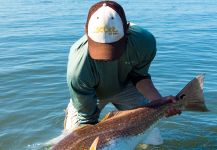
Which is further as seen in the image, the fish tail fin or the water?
the water

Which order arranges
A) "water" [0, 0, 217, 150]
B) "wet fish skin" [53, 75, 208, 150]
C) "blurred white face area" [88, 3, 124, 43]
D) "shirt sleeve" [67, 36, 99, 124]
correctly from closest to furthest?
"blurred white face area" [88, 3, 124, 43], "wet fish skin" [53, 75, 208, 150], "shirt sleeve" [67, 36, 99, 124], "water" [0, 0, 217, 150]

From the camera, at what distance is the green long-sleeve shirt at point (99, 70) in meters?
5.08

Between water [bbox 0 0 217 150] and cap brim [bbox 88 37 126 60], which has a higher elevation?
cap brim [bbox 88 37 126 60]

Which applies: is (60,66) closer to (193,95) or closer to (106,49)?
(193,95)

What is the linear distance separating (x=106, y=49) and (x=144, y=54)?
838 millimetres

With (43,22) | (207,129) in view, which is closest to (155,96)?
(207,129)

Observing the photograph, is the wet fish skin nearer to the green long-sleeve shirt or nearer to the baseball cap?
the green long-sleeve shirt

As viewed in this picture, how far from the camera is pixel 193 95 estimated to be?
5.14 m

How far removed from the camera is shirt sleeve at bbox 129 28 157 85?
→ 5.25 meters

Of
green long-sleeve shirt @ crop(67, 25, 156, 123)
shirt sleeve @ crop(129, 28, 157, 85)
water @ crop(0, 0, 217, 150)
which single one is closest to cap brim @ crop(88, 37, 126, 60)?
green long-sleeve shirt @ crop(67, 25, 156, 123)

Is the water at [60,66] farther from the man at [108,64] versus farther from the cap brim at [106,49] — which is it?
the cap brim at [106,49]

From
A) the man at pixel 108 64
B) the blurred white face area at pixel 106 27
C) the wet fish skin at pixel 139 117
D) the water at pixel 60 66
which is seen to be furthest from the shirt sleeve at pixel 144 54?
the water at pixel 60 66

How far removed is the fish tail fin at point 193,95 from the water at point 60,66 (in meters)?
1.33

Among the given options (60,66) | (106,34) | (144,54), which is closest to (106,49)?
(106,34)
